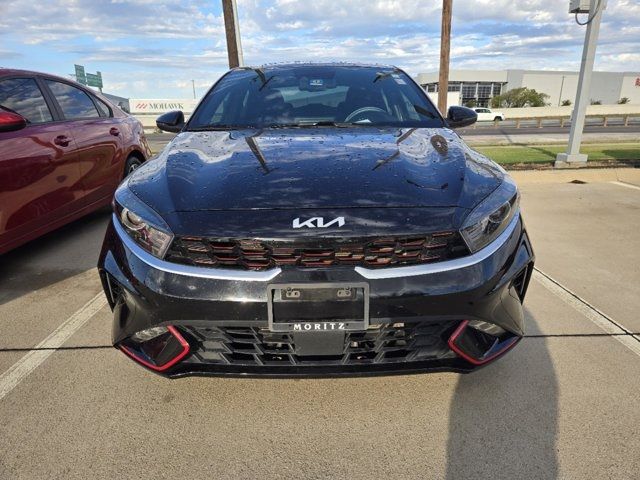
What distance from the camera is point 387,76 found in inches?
136

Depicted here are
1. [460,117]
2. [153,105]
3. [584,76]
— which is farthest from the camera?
[153,105]

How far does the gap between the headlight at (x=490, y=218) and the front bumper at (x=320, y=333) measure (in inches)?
1.6

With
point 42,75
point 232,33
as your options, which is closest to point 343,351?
point 42,75

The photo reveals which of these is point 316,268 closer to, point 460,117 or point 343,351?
point 343,351

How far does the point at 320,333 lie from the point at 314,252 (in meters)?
0.29

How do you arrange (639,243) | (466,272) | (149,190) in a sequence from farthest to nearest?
1. (639,243)
2. (149,190)
3. (466,272)

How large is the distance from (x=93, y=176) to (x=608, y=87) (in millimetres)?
99132

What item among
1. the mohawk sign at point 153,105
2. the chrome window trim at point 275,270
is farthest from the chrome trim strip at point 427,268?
the mohawk sign at point 153,105

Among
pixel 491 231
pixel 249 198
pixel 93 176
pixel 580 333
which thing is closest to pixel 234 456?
pixel 249 198

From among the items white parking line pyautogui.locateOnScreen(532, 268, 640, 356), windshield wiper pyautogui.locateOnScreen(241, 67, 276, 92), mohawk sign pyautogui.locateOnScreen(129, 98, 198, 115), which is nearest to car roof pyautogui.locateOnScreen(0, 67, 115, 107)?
windshield wiper pyautogui.locateOnScreen(241, 67, 276, 92)

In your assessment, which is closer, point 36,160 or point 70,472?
point 70,472

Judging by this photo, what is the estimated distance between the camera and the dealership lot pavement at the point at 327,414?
Result: 1.76 meters

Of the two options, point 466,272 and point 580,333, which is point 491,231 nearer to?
point 466,272

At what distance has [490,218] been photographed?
6.07 feet
